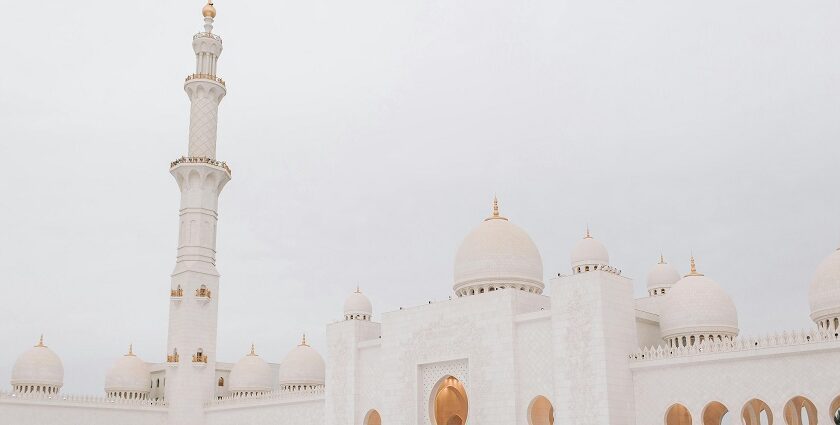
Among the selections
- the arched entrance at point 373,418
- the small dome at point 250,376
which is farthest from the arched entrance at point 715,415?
the small dome at point 250,376

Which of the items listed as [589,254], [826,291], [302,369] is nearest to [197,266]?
[302,369]

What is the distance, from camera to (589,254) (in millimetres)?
28859

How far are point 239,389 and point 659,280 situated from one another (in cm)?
1816

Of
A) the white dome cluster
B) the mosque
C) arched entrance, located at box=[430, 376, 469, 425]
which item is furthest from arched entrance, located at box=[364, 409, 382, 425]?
the white dome cluster

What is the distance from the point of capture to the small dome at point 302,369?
35031 millimetres

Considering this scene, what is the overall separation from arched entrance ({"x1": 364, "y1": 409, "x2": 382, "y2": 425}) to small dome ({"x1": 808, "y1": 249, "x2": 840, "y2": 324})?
565 inches

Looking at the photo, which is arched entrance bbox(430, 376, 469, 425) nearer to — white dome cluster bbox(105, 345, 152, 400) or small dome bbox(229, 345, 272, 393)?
small dome bbox(229, 345, 272, 393)

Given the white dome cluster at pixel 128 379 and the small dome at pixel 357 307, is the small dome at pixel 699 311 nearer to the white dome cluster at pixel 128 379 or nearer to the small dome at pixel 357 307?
the small dome at pixel 357 307

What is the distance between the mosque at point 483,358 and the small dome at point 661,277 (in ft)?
0.19

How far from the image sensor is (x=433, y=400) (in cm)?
2711

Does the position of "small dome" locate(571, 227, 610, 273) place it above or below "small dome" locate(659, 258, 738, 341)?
above

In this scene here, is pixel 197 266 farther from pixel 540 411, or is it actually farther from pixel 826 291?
pixel 826 291

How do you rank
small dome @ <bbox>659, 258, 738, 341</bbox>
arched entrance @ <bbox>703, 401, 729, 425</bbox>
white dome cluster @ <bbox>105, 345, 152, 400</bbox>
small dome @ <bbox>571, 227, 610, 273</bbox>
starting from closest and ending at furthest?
small dome @ <bbox>659, 258, 738, 341</bbox> < arched entrance @ <bbox>703, 401, 729, 425</bbox> < small dome @ <bbox>571, 227, 610, 273</bbox> < white dome cluster @ <bbox>105, 345, 152, 400</bbox>

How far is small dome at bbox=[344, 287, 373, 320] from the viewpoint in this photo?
111 ft
